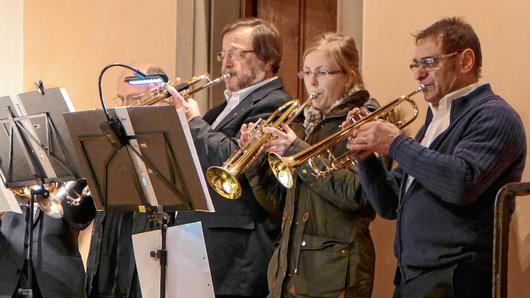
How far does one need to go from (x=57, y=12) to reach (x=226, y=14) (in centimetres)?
138

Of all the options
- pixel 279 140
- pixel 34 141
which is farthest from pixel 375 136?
pixel 34 141

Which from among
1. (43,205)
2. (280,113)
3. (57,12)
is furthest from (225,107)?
(57,12)

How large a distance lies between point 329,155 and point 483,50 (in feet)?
2.74

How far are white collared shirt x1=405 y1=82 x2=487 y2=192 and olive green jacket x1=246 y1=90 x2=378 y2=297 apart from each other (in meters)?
0.31

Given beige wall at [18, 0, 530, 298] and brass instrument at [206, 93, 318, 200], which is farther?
beige wall at [18, 0, 530, 298]

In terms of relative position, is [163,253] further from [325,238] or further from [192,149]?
[325,238]

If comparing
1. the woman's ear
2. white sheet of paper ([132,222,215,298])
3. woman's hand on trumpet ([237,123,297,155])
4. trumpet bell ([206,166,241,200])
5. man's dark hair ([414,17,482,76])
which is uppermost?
man's dark hair ([414,17,482,76])

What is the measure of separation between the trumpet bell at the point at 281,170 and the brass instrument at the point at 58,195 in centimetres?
127

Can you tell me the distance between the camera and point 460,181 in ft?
10.1

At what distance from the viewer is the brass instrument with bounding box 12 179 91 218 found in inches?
180

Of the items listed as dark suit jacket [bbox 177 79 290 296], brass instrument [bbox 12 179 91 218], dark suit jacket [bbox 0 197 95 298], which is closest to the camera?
dark suit jacket [bbox 177 79 290 296]

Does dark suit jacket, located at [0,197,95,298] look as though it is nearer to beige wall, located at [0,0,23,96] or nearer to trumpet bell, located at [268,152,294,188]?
trumpet bell, located at [268,152,294,188]

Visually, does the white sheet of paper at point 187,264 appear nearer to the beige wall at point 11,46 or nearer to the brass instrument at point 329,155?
the brass instrument at point 329,155

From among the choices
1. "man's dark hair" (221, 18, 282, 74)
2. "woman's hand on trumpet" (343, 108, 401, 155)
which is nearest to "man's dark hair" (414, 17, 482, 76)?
"woman's hand on trumpet" (343, 108, 401, 155)
